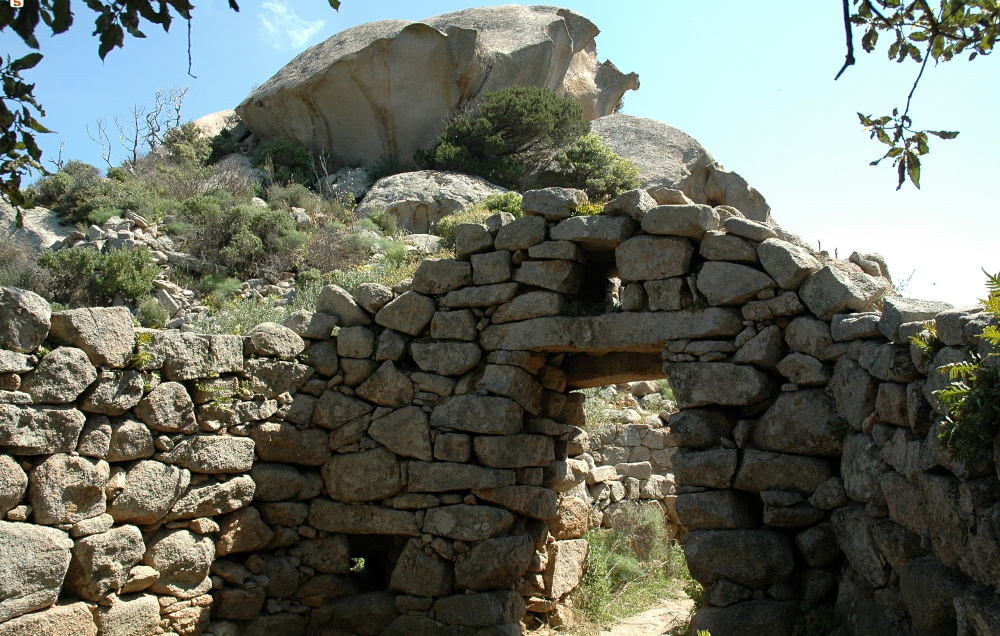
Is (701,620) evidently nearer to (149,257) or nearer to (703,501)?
(703,501)

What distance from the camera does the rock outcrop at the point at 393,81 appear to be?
18984 mm

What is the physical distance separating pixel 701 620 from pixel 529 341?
2504 mm

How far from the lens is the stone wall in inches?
189

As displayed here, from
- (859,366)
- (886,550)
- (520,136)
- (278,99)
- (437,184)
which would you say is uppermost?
(278,99)

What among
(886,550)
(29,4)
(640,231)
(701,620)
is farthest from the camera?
(640,231)

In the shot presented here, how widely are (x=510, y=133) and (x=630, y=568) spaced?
11.6 m

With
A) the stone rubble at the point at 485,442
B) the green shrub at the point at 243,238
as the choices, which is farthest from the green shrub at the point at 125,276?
the stone rubble at the point at 485,442

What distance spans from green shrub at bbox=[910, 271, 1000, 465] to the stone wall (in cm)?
35

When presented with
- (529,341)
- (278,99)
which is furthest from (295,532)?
(278,99)

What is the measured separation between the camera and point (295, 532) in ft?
21.5

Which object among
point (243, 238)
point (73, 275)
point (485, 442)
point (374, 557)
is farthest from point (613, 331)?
point (73, 275)

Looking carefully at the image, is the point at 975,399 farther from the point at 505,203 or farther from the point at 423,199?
the point at 423,199

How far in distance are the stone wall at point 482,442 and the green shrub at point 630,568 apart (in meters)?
0.42

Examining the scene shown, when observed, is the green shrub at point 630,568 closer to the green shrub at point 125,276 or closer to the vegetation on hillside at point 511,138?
the green shrub at point 125,276
